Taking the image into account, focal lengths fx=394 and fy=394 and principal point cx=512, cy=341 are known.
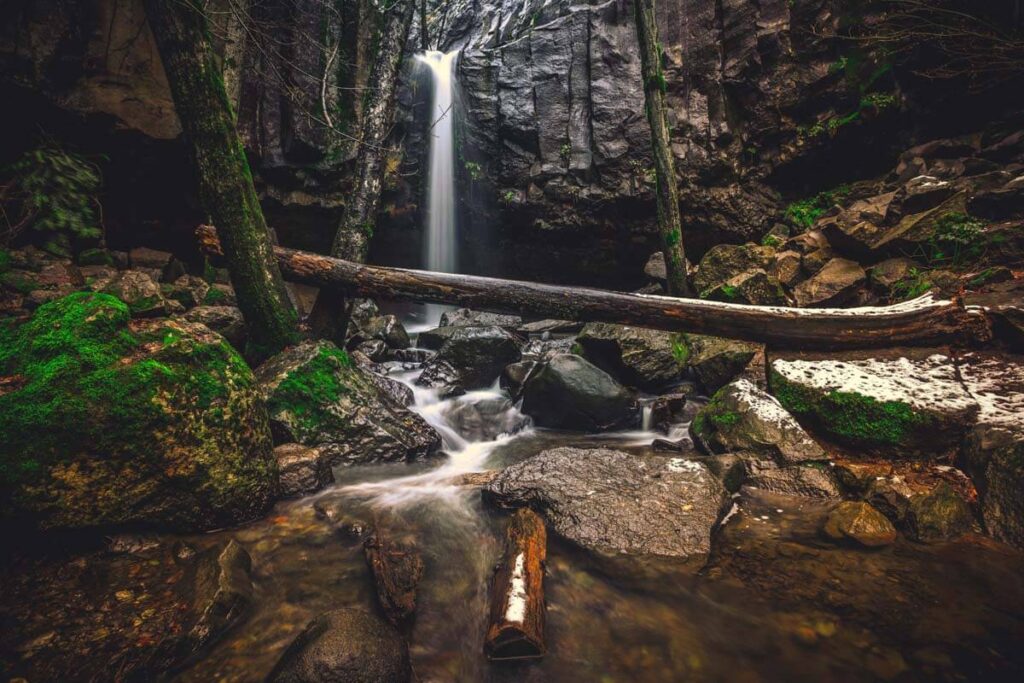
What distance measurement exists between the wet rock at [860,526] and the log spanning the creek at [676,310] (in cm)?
239

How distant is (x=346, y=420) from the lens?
4.09 meters

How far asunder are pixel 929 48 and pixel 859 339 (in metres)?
7.80

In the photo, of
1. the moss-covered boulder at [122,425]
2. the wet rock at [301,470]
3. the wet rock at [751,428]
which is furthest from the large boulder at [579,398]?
the moss-covered boulder at [122,425]

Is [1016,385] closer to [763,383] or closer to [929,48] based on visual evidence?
[763,383]

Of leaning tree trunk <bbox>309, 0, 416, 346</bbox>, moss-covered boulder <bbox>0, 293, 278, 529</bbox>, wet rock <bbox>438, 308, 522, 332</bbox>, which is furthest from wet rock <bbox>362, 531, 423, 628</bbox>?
wet rock <bbox>438, 308, 522, 332</bbox>

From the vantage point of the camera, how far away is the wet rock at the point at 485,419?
546 cm

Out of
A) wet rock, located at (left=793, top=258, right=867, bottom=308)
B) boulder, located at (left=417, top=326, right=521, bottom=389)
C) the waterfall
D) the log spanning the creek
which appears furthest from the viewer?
the waterfall

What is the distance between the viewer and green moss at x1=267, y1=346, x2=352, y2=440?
3.86 metres

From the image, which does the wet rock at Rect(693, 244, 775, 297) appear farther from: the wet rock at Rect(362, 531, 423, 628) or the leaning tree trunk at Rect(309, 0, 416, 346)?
the wet rock at Rect(362, 531, 423, 628)

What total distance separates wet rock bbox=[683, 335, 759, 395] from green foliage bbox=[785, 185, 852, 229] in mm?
5258

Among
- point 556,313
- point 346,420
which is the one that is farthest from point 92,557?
point 556,313

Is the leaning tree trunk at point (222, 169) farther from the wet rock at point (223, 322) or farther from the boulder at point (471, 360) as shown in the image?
the boulder at point (471, 360)

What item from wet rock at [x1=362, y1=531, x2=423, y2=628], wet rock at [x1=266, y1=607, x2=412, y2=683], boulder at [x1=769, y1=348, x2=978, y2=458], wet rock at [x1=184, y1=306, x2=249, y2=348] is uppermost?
wet rock at [x1=184, y1=306, x2=249, y2=348]

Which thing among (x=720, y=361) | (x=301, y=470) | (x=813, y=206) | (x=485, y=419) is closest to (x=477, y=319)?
(x=485, y=419)
